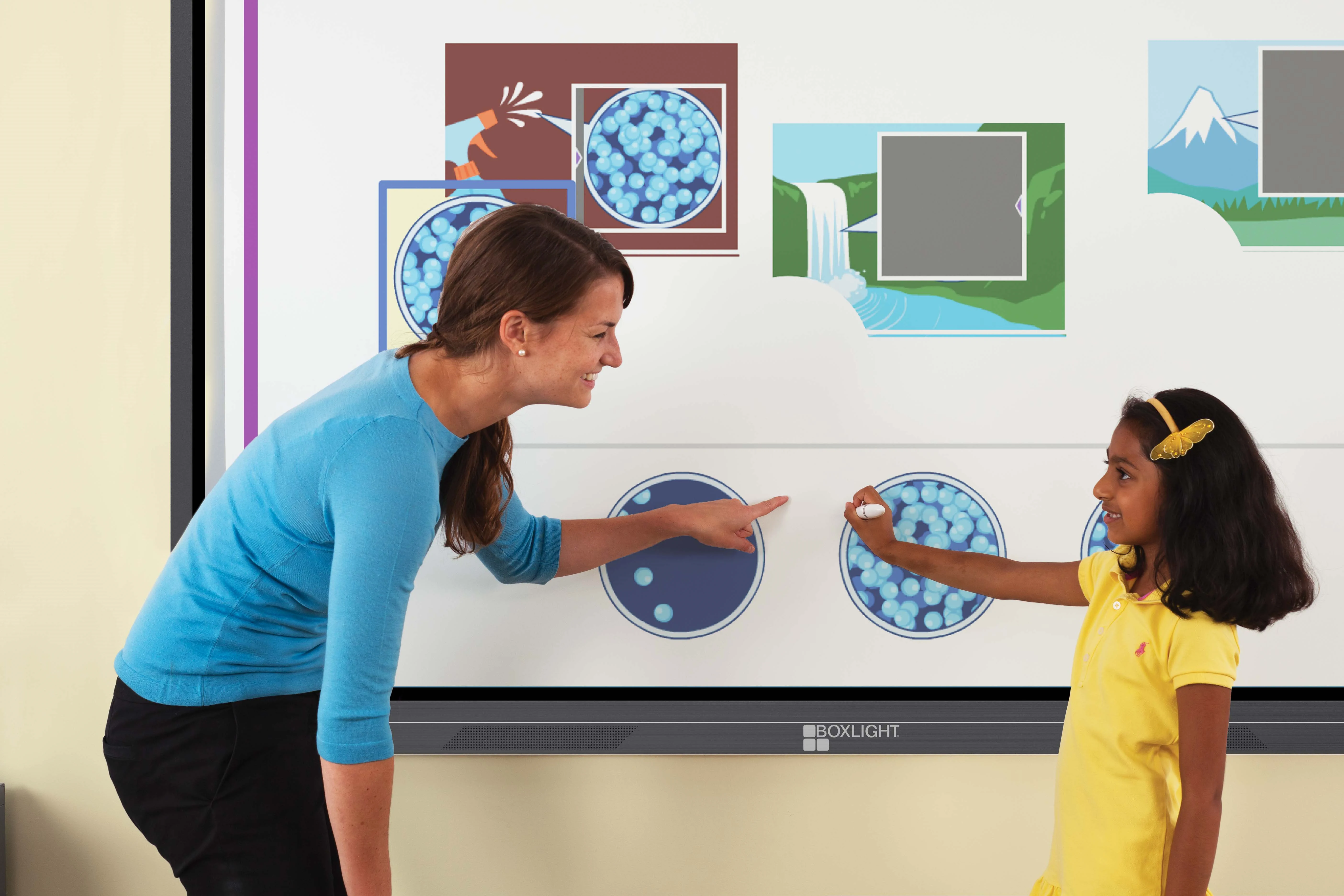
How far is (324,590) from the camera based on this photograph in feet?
2.88

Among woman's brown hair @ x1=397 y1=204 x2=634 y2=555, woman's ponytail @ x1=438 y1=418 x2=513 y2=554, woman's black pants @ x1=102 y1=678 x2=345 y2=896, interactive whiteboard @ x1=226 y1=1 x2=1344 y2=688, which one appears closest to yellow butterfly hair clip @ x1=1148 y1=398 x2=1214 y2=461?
interactive whiteboard @ x1=226 y1=1 x2=1344 y2=688

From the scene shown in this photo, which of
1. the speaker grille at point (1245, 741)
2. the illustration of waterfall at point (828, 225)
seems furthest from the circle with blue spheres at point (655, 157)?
the speaker grille at point (1245, 741)

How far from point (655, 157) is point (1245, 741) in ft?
3.74

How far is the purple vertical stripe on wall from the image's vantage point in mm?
→ 1166

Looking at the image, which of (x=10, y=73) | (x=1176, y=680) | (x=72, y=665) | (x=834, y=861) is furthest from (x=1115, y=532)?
(x=10, y=73)

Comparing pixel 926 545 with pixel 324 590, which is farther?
pixel 926 545

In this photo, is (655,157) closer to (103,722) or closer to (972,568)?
(972,568)

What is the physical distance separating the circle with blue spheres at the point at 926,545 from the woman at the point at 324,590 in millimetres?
485

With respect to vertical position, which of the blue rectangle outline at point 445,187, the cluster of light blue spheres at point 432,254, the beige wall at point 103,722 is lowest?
the beige wall at point 103,722

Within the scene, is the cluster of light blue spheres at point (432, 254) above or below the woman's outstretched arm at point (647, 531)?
above

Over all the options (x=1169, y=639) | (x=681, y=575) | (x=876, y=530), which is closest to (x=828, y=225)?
(x=876, y=530)

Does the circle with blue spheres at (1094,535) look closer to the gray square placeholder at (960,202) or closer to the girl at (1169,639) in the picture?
the girl at (1169,639)

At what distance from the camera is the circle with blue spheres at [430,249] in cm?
117

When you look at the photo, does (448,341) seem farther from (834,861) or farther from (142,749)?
(834,861)
